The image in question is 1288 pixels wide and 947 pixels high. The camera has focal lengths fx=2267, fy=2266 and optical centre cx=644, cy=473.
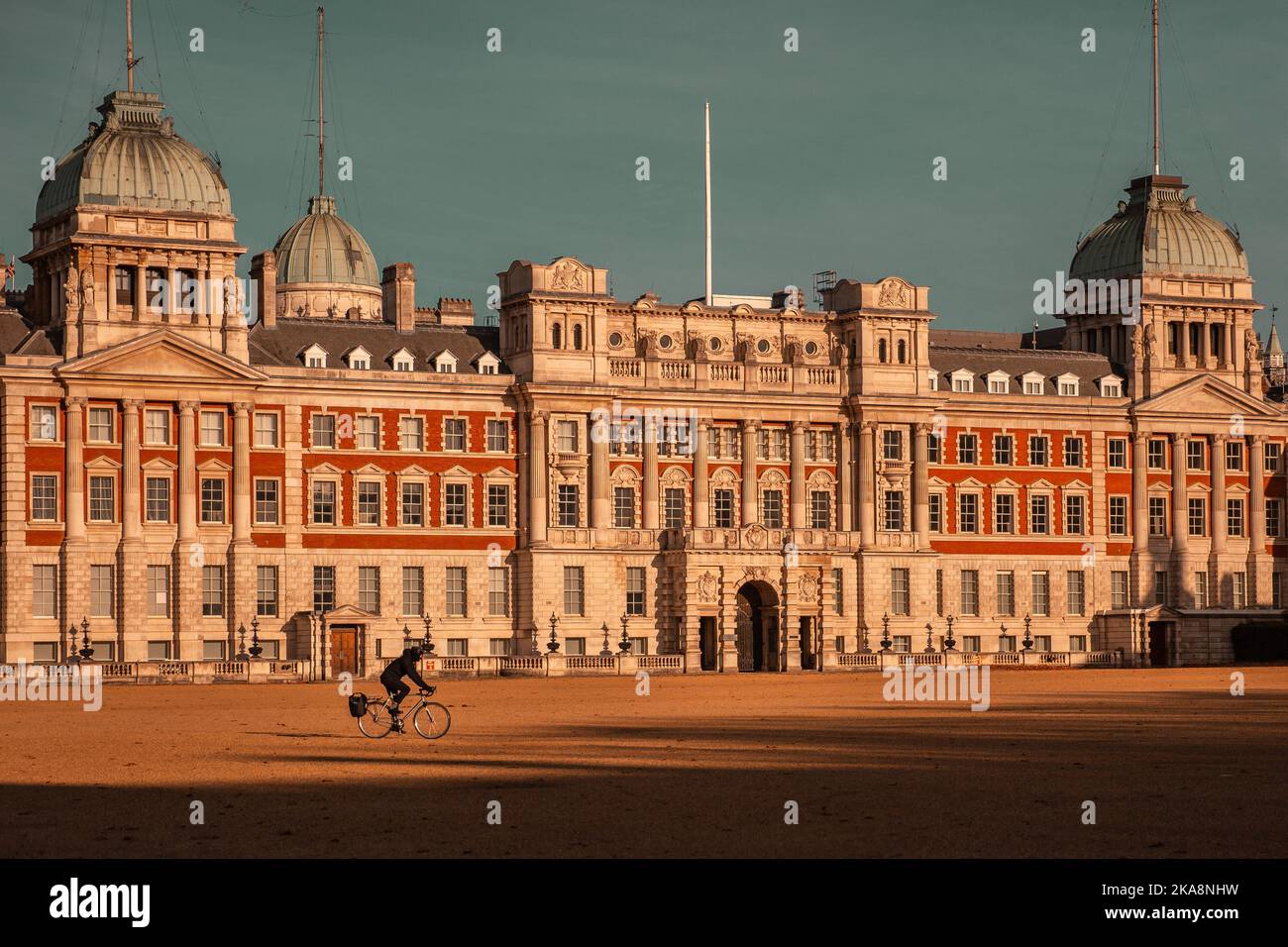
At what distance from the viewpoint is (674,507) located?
104 metres

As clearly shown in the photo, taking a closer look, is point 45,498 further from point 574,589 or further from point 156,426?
point 574,589

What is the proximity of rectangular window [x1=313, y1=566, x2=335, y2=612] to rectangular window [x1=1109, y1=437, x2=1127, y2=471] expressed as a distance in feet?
131

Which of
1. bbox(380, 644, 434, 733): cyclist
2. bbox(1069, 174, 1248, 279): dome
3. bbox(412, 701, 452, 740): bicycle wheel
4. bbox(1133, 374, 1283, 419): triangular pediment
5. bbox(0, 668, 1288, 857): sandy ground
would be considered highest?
bbox(1069, 174, 1248, 279): dome

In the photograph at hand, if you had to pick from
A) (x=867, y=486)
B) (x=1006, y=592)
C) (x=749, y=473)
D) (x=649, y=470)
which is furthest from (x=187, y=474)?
(x=1006, y=592)

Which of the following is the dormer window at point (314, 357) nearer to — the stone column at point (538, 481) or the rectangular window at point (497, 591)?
the stone column at point (538, 481)

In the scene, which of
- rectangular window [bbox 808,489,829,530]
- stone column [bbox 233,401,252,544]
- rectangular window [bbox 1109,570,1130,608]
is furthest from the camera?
rectangular window [bbox 1109,570,1130,608]

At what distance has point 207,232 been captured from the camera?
3775 inches

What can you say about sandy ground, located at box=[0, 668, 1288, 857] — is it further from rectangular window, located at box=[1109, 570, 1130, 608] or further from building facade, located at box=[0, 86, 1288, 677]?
rectangular window, located at box=[1109, 570, 1130, 608]

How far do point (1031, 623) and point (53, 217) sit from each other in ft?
162

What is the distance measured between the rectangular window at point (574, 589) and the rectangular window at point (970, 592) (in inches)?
→ 775

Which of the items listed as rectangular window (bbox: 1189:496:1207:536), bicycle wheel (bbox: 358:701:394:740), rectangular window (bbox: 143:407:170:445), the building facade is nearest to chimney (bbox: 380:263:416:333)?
the building facade

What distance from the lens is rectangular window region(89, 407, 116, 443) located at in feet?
305

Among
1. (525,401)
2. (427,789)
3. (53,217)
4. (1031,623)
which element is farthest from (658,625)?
(427,789)
